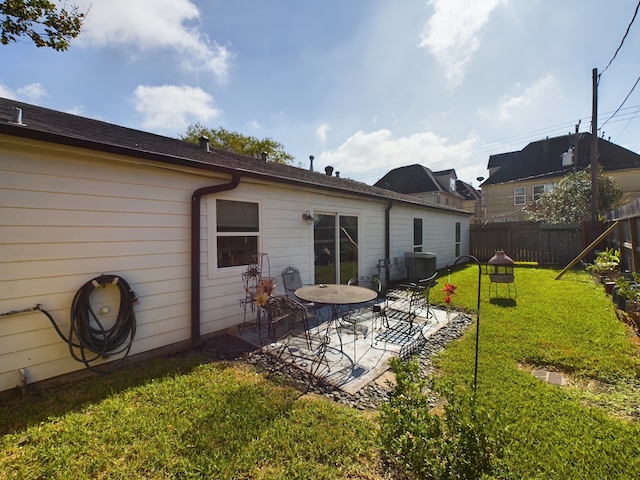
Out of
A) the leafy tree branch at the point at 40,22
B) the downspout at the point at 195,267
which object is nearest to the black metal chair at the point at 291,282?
the downspout at the point at 195,267

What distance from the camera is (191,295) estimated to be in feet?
13.3

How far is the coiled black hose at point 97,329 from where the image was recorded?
3.08 m

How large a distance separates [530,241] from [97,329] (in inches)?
624

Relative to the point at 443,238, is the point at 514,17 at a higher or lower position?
higher

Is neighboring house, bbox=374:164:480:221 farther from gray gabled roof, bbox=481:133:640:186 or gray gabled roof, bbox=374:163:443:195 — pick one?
gray gabled roof, bbox=481:133:640:186

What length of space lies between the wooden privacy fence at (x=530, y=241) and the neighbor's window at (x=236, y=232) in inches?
529

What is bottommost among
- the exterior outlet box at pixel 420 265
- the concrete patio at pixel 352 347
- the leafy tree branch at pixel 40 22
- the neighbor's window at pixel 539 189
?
the concrete patio at pixel 352 347

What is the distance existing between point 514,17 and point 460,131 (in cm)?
590

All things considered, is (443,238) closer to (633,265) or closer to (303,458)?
(633,265)

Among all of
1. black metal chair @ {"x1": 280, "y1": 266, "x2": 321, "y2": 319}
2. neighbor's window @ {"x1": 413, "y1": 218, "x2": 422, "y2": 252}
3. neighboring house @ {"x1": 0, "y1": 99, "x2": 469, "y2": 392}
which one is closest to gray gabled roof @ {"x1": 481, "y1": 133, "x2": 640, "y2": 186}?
neighbor's window @ {"x1": 413, "y1": 218, "x2": 422, "y2": 252}

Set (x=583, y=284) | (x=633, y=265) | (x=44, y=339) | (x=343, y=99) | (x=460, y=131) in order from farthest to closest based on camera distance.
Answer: (x=460, y=131)
(x=343, y=99)
(x=583, y=284)
(x=633, y=265)
(x=44, y=339)

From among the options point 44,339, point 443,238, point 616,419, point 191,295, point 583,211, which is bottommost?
point 616,419

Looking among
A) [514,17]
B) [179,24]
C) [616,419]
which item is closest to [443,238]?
[514,17]

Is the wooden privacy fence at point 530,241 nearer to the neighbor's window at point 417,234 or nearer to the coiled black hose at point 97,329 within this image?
the neighbor's window at point 417,234
